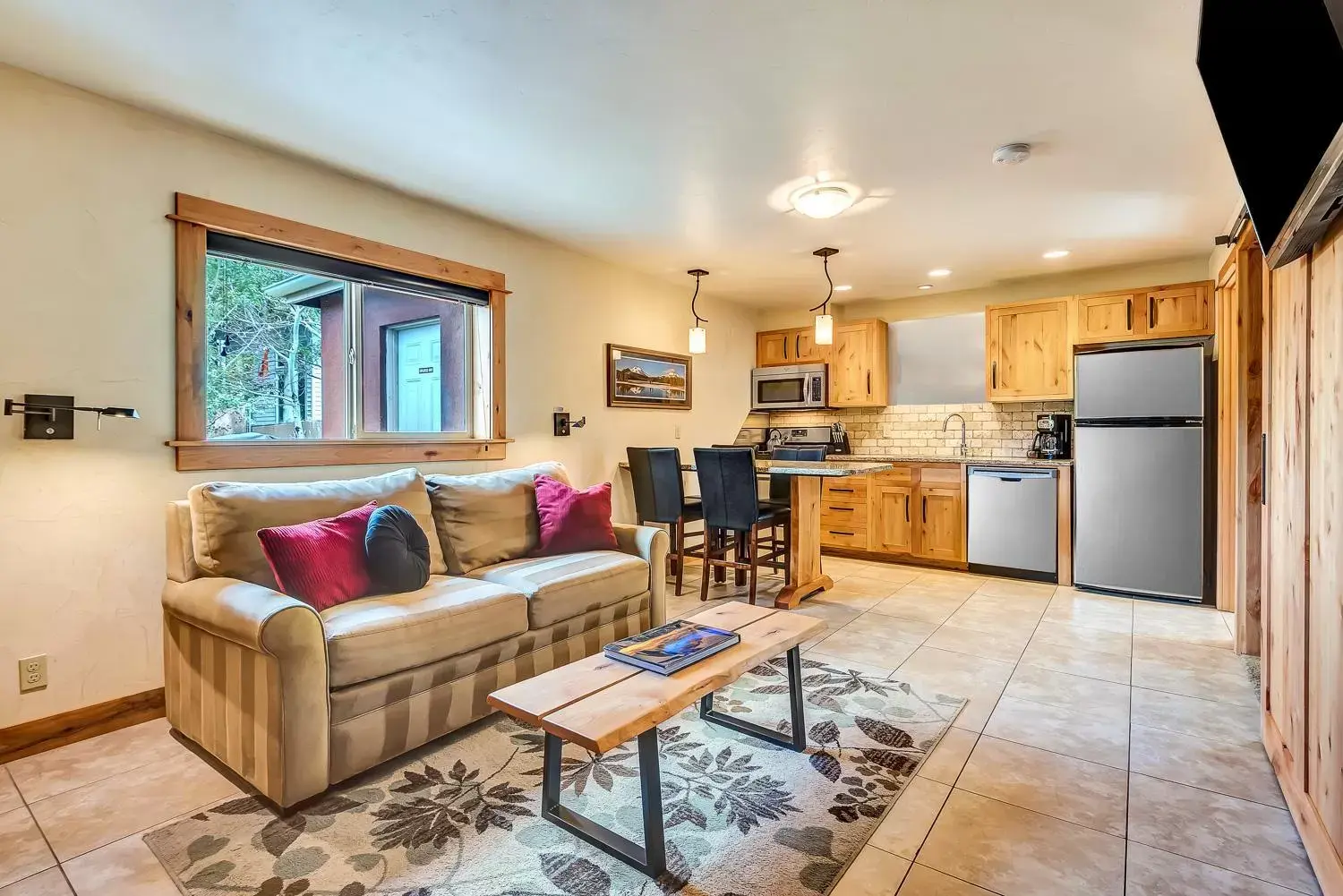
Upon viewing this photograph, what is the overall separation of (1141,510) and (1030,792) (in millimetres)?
3084

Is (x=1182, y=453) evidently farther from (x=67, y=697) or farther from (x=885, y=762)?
(x=67, y=697)

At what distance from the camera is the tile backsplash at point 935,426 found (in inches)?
207

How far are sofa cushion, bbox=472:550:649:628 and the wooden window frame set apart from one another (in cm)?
84

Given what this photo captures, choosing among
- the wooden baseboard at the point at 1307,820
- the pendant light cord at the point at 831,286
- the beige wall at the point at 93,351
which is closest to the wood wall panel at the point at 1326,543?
the wooden baseboard at the point at 1307,820

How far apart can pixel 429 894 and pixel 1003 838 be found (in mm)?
1466

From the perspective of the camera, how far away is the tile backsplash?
5250mm

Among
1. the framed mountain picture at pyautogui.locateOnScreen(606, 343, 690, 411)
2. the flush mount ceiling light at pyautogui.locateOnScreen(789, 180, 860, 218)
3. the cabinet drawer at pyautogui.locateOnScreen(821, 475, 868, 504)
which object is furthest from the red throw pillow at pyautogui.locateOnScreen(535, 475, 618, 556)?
the cabinet drawer at pyautogui.locateOnScreen(821, 475, 868, 504)

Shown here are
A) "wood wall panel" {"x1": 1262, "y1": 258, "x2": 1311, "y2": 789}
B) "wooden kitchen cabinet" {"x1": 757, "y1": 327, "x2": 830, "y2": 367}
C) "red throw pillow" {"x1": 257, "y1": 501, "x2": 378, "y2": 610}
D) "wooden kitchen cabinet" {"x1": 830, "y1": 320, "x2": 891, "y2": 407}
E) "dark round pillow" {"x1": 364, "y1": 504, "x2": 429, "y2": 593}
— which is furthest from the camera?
"wooden kitchen cabinet" {"x1": 757, "y1": 327, "x2": 830, "y2": 367}

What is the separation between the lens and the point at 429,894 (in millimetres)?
1503

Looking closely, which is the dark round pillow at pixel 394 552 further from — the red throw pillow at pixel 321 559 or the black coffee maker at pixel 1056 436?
the black coffee maker at pixel 1056 436

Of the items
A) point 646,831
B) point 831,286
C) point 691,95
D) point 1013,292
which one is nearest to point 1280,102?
point 691,95

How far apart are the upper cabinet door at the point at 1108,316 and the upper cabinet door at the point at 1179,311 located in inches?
2.8

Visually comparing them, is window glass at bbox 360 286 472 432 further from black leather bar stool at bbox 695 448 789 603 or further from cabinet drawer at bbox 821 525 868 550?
cabinet drawer at bbox 821 525 868 550

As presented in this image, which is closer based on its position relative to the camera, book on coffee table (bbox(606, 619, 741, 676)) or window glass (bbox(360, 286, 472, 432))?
book on coffee table (bbox(606, 619, 741, 676))
